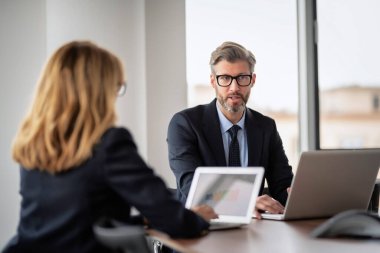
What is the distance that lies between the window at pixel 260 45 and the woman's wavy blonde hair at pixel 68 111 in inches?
88.5

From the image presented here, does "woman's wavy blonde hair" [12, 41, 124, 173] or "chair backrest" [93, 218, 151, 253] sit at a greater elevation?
"woman's wavy blonde hair" [12, 41, 124, 173]

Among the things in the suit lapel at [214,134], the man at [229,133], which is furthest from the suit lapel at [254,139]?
the suit lapel at [214,134]

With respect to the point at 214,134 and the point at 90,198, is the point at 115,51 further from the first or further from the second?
the point at 90,198

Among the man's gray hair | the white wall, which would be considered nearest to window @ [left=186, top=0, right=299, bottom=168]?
the white wall

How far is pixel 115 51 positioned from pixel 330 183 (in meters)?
1.94

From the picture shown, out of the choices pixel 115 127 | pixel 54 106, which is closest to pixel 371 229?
pixel 115 127

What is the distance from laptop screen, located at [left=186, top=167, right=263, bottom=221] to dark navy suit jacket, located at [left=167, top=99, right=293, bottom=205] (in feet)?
1.69

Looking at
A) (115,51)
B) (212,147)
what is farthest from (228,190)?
(115,51)

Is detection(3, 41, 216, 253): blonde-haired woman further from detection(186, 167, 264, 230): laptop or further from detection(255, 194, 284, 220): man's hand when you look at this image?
detection(255, 194, 284, 220): man's hand

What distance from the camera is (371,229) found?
1.72 meters

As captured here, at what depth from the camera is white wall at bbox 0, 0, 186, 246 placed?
3.39 meters

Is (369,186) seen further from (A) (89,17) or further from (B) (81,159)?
(A) (89,17)

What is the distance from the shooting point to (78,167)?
156 centimetres

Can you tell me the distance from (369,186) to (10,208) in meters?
2.25
